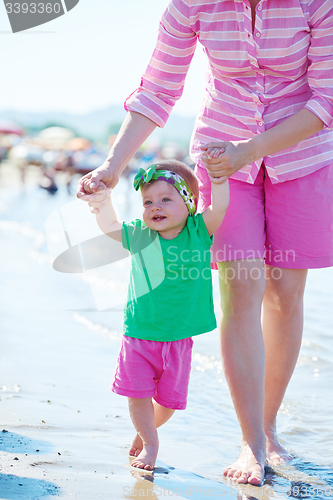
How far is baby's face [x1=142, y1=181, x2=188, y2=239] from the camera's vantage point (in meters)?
2.10

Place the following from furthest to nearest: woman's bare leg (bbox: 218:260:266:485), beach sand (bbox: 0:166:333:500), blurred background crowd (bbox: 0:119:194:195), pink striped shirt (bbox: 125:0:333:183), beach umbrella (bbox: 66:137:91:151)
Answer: beach umbrella (bbox: 66:137:91:151)
blurred background crowd (bbox: 0:119:194:195)
woman's bare leg (bbox: 218:260:266:485)
pink striped shirt (bbox: 125:0:333:183)
beach sand (bbox: 0:166:333:500)

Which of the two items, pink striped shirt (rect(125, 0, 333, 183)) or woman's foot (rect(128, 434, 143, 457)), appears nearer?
pink striped shirt (rect(125, 0, 333, 183))

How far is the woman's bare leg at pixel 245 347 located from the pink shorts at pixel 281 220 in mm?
72

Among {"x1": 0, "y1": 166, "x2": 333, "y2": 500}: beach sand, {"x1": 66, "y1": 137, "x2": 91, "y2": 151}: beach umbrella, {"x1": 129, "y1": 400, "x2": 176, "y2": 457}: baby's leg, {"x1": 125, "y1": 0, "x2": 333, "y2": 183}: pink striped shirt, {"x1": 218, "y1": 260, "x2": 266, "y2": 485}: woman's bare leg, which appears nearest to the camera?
{"x1": 0, "y1": 166, "x2": 333, "y2": 500}: beach sand

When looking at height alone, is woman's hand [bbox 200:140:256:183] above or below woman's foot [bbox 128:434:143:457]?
above

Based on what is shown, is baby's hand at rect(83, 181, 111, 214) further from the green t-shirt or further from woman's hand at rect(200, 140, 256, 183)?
woman's hand at rect(200, 140, 256, 183)

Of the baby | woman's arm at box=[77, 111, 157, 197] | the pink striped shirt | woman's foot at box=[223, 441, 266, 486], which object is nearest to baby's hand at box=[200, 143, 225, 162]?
the baby

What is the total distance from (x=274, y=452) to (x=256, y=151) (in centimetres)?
123

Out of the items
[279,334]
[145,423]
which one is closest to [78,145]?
[279,334]

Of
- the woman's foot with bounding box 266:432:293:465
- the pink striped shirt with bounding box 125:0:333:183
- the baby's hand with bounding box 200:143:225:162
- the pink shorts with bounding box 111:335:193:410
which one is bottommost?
the woman's foot with bounding box 266:432:293:465

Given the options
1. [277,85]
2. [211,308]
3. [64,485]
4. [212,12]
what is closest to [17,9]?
[212,12]

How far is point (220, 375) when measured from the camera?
11.2ft

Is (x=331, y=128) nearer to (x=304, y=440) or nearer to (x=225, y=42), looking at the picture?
(x=225, y=42)

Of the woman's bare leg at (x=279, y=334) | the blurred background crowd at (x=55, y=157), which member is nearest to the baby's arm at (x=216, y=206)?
the woman's bare leg at (x=279, y=334)
